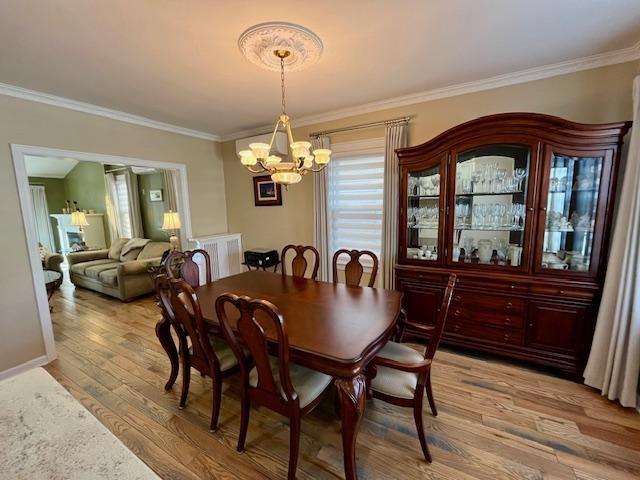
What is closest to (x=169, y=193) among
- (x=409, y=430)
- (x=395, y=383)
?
(x=395, y=383)

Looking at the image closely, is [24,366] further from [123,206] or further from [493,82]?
[493,82]

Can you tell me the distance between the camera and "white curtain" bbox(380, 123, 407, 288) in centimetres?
298

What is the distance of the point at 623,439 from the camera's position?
171 centimetres

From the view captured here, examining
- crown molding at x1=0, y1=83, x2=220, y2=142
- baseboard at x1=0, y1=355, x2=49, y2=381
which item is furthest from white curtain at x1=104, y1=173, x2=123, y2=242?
baseboard at x1=0, y1=355, x2=49, y2=381

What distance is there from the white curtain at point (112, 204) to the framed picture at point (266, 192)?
13.3ft

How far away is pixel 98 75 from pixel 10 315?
2.30 meters

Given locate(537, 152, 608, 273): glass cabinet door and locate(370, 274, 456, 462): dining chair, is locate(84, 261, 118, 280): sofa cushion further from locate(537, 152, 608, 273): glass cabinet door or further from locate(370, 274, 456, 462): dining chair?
locate(537, 152, 608, 273): glass cabinet door

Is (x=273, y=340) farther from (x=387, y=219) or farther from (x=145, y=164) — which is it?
(x=145, y=164)

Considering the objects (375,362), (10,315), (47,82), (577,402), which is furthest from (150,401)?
(577,402)

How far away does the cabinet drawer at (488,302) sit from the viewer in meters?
2.38

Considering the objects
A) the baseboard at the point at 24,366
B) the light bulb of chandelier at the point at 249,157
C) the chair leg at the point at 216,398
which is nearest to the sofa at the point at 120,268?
the baseboard at the point at 24,366

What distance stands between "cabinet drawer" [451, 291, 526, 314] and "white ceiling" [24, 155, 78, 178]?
8.26 m

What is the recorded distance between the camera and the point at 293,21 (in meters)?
1.67

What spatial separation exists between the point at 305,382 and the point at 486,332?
1.87 metres
